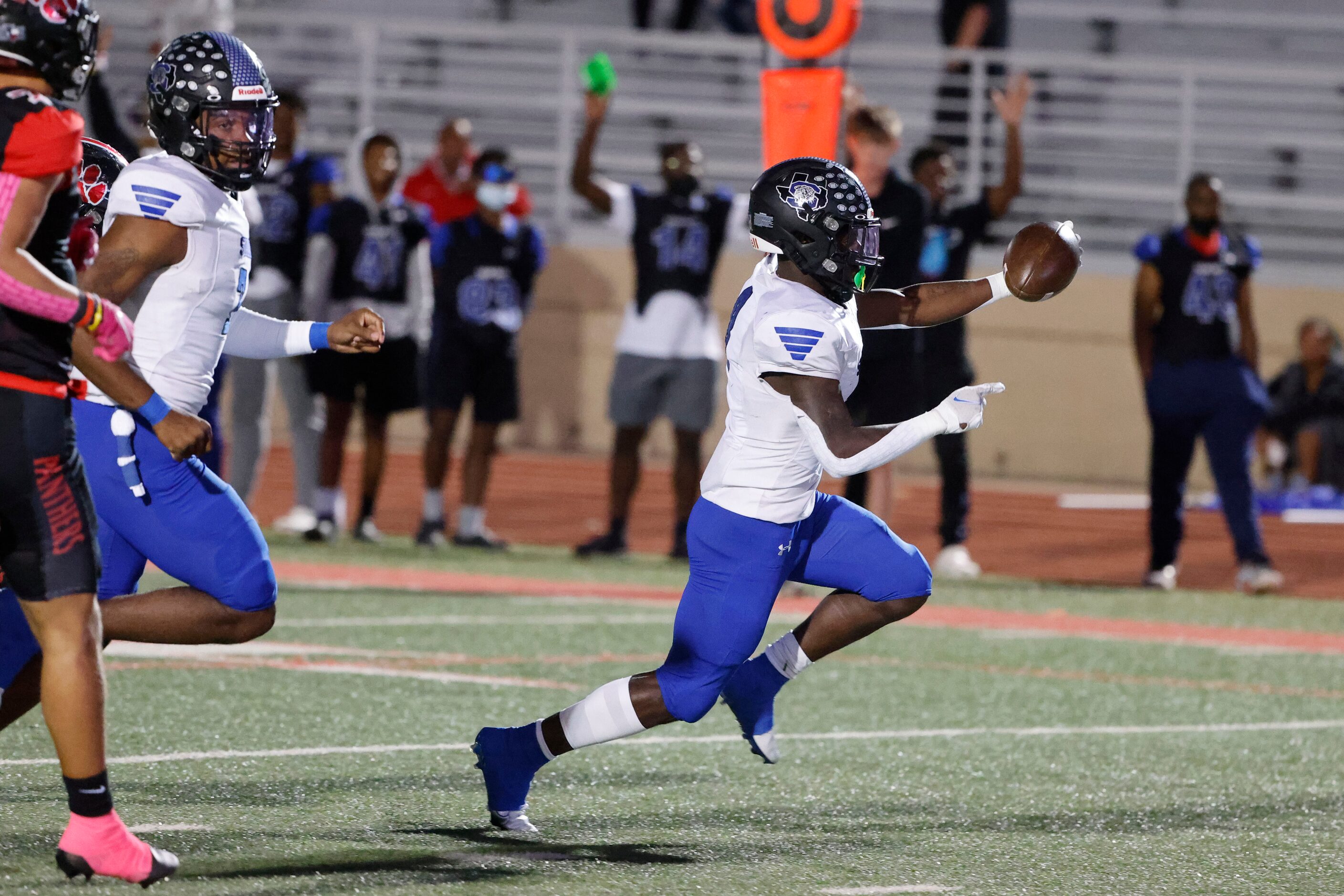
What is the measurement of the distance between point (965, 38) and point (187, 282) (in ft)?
42.0

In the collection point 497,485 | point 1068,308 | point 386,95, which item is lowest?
point 497,485

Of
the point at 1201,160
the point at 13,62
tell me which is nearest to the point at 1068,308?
the point at 1201,160

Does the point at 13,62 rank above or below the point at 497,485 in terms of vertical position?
above

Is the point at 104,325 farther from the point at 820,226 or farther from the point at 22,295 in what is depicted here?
the point at 820,226

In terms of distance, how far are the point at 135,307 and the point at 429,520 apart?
335 cm

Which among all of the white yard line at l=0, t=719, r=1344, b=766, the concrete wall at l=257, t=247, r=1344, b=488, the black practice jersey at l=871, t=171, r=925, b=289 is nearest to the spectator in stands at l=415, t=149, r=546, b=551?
the black practice jersey at l=871, t=171, r=925, b=289

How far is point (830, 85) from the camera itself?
31.0 ft

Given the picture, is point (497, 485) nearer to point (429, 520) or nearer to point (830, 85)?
point (429, 520)

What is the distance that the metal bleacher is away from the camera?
17078 millimetres

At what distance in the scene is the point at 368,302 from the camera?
474 inches

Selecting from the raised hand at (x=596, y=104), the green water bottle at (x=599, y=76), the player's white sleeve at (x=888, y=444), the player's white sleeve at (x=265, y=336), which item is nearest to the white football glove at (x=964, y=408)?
the player's white sleeve at (x=888, y=444)

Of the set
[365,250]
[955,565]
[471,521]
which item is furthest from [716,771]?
[365,250]

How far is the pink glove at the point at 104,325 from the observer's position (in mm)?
4344

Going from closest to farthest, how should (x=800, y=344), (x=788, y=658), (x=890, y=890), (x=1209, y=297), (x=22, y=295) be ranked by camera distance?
(x=22, y=295) → (x=890, y=890) → (x=800, y=344) → (x=788, y=658) → (x=1209, y=297)
